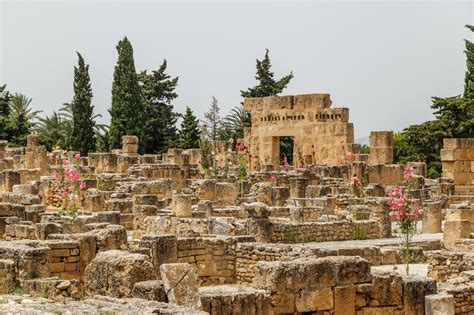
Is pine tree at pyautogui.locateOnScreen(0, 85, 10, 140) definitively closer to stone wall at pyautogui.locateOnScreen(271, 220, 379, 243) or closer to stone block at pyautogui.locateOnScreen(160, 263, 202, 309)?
stone wall at pyautogui.locateOnScreen(271, 220, 379, 243)

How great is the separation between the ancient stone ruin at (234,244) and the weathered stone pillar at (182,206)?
27 millimetres

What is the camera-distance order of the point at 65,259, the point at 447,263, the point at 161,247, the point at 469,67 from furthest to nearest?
the point at 469,67, the point at 447,263, the point at 161,247, the point at 65,259

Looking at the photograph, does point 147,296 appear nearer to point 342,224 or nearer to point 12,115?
point 342,224

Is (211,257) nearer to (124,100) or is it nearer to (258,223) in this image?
(258,223)

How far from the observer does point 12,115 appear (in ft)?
210

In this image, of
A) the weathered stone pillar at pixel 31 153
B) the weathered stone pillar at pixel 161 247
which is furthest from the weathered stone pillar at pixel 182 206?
the weathered stone pillar at pixel 31 153

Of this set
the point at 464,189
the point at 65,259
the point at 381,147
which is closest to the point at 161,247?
the point at 65,259

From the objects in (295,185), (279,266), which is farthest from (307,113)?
(279,266)

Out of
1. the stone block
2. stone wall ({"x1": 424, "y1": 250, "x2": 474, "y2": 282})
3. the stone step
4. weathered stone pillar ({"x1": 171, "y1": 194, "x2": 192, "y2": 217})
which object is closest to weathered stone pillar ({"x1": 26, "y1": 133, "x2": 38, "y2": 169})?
the stone step

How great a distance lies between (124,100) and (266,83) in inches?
344

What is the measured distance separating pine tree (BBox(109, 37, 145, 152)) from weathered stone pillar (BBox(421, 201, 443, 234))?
3263 cm

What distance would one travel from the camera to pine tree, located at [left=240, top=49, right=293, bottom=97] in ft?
189

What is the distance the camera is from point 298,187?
27.7 metres

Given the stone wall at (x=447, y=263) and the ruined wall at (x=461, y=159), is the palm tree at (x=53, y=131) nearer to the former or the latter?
the ruined wall at (x=461, y=159)
